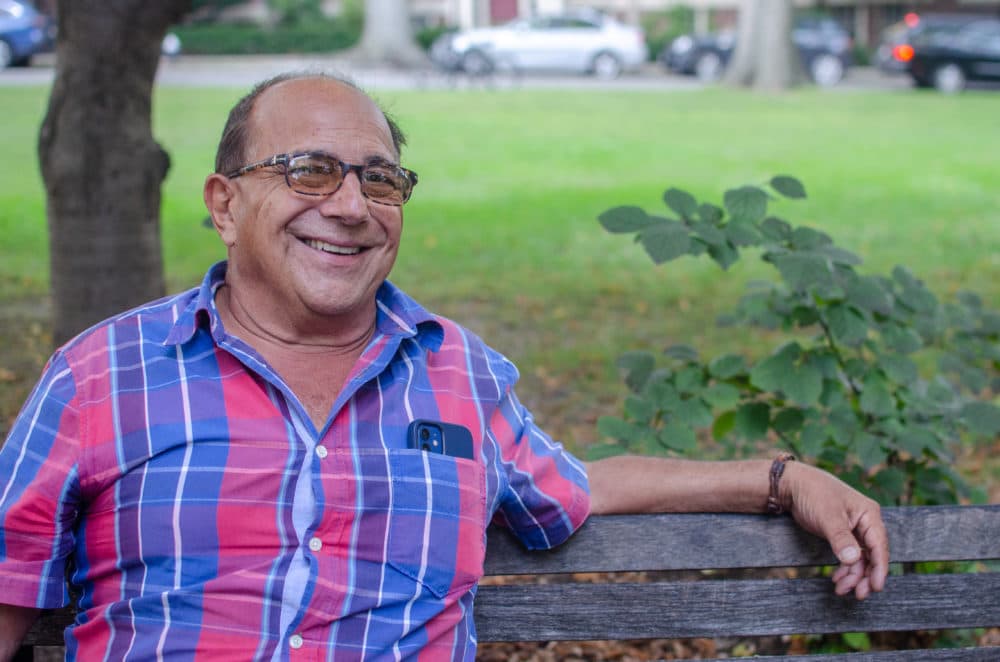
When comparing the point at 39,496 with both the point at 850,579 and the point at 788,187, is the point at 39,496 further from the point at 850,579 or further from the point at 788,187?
the point at 788,187

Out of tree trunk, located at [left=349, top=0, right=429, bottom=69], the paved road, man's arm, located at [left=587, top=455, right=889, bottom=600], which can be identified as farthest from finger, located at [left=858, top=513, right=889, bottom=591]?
tree trunk, located at [left=349, top=0, right=429, bottom=69]

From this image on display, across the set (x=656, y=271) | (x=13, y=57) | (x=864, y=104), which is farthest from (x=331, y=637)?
→ (x=13, y=57)

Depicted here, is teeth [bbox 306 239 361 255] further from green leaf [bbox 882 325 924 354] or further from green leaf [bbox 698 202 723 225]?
green leaf [bbox 882 325 924 354]

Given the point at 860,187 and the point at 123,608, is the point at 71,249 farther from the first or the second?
the point at 860,187

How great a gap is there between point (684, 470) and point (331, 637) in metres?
0.79

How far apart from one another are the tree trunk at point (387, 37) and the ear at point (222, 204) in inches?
1298

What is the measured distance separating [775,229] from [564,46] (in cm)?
2864

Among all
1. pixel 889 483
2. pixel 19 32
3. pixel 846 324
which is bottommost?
pixel 19 32

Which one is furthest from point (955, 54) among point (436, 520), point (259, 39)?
point (436, 520)

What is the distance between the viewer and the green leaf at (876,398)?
11.4 ft

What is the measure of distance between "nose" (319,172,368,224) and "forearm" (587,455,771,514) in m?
0.70

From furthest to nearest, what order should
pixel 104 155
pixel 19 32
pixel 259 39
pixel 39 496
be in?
pixel 259 39 < pixel 19 32 < pixel 104 155 < pixel 39 496

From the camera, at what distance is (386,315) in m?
2.46

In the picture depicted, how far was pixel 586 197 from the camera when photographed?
12062 mm
